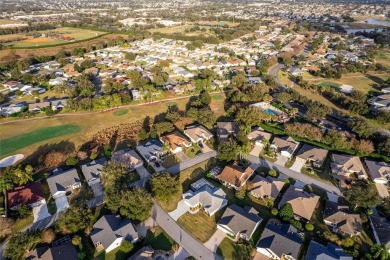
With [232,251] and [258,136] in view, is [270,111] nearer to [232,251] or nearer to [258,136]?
[258,136]

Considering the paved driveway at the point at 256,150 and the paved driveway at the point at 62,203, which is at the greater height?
the paved driveway at the point at 256,150

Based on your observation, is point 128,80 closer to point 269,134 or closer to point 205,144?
point 205,144

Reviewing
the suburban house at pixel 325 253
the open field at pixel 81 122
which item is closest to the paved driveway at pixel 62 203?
the open field at pixel 81 122

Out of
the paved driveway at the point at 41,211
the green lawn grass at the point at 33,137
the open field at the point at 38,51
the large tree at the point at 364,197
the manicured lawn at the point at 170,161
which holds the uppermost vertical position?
the large tree at the point at 364,197

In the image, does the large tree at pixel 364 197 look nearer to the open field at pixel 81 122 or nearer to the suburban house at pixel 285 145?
the suburban house at pixel 285 145

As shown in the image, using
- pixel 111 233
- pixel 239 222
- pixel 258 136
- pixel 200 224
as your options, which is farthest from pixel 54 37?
pixel 239 222

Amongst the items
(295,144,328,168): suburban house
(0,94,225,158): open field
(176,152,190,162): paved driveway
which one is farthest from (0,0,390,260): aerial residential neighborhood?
(0,94,225,158): open field
